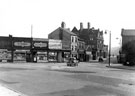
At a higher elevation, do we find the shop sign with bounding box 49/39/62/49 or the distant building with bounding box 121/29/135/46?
the distant building with bounding box 121/29/135/46

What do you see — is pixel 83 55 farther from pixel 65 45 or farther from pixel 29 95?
pixel 29 95

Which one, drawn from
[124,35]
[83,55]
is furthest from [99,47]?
[124,35]

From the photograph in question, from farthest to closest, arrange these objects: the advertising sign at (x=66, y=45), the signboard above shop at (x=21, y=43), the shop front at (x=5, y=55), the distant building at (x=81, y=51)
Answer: the distant building at (x=81, y=51) < the advertising sign at (x=66, y=45) < the signboard above shop at (x=21, y=43) < the shop front at (x=5, y=55)

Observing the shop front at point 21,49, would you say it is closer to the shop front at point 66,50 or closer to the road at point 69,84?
the shop front at point 66,50

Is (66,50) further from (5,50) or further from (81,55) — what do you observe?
(5,50)

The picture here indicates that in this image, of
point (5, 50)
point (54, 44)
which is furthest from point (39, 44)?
point (5, 50)

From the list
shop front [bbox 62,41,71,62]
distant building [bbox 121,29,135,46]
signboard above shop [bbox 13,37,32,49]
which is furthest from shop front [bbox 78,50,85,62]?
signboard above shop [bbox 13,37,32,49]

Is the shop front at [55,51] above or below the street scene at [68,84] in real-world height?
above

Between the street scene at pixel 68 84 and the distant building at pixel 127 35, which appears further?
the distant building at pixel 127 35

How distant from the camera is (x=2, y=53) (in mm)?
59219

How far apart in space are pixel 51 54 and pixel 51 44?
118 inches

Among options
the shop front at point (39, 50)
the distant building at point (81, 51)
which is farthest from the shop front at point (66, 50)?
the distant building at point (81, 51)

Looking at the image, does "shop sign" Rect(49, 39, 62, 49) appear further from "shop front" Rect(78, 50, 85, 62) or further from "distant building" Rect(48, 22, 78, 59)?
"shop front" Rect(78, 50, 85, 62)

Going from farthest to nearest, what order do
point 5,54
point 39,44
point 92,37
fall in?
point 92,37 < point 39,44 < point 5,54
